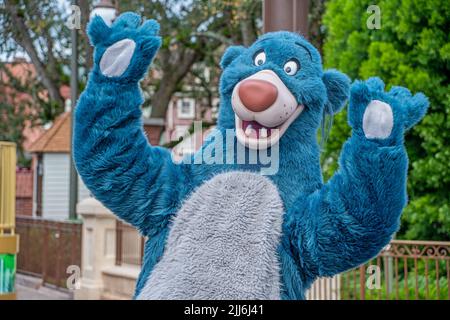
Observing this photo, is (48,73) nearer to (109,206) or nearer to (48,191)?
(48,191)

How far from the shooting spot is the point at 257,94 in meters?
2.52

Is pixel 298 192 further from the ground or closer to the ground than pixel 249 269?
further from the ground

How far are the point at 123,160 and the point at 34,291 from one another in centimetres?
947

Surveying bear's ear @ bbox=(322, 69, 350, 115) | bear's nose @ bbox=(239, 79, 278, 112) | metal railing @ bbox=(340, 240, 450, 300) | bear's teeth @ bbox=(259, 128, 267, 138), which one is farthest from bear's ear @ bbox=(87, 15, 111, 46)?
metal railing @ bbox=(340, 240, 450, 300)

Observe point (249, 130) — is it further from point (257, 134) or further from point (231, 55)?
point (231, 55)

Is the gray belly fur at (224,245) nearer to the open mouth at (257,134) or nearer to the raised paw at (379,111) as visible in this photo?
the open mouth at (257,134)

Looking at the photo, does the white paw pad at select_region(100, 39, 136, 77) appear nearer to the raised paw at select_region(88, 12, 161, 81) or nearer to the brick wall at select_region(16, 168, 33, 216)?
the raised paw at select_region(88, 12, 161, 81)

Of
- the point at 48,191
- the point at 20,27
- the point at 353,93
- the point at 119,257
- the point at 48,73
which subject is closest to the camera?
the point at 353,93

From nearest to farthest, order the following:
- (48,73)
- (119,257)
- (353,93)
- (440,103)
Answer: (353,93)
(440,103)
(119,257)
(48,73)

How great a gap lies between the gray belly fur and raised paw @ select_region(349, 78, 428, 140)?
452 millimetres

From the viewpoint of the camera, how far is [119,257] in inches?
373

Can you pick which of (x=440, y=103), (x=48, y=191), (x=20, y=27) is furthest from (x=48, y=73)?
(x=440, y=103)

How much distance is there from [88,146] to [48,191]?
56.7 ft

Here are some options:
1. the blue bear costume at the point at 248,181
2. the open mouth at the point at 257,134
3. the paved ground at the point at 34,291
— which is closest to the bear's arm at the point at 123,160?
the blue bear costume at the point at 248,181
